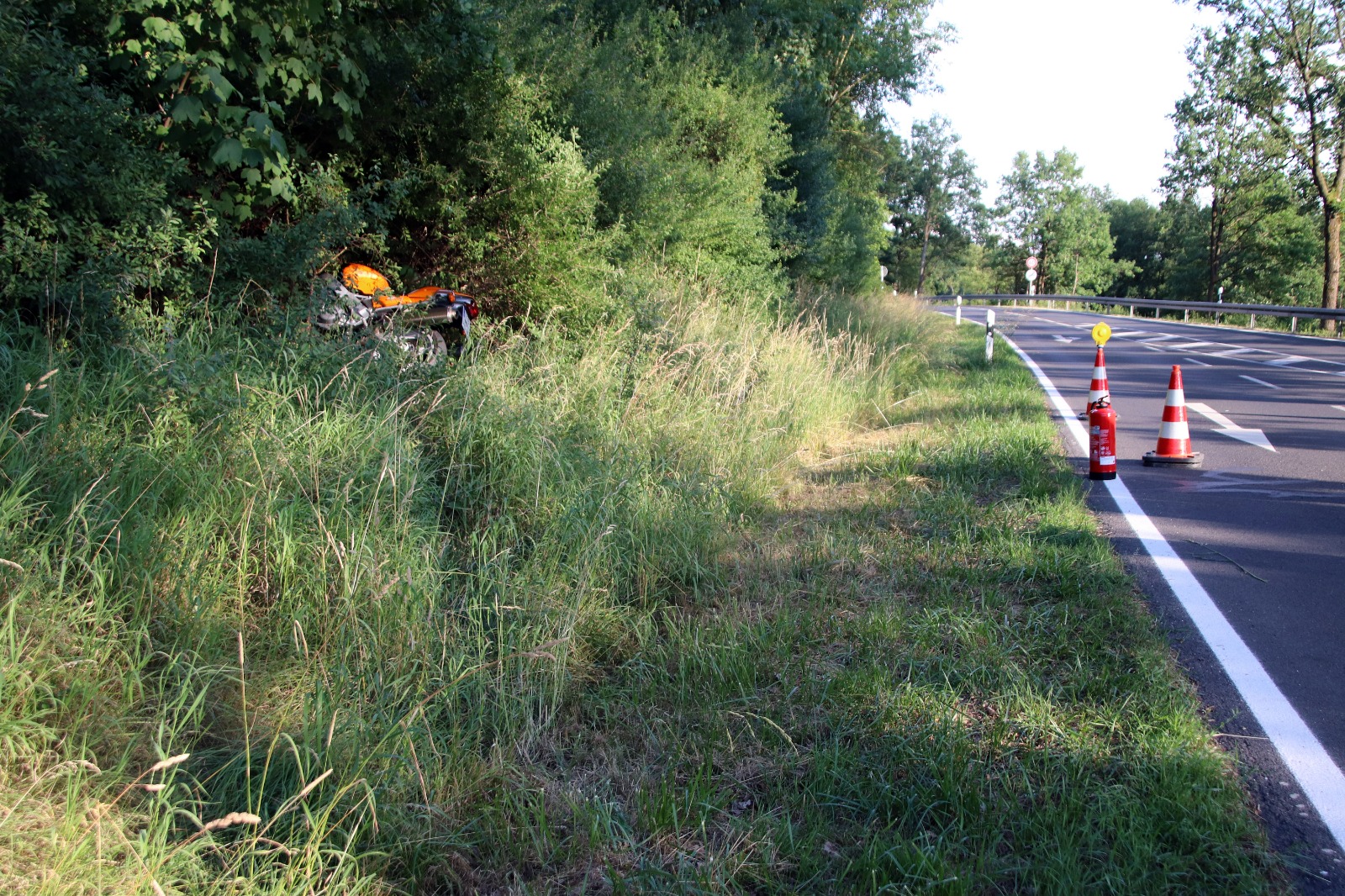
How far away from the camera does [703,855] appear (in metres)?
2.69

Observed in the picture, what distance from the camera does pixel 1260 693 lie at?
3541 mm

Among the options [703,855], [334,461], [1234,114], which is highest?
[1234,114]

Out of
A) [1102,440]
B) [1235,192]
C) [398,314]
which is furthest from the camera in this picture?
[1235,192]

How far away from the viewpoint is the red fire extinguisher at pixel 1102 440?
6.95 metres

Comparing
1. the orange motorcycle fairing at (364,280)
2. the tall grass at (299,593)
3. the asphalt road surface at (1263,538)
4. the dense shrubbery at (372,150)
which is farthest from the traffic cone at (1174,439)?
the orange motorcycle fairing at (364,280)

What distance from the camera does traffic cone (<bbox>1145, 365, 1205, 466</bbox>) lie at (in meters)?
7.54

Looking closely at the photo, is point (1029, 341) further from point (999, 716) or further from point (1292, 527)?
point (999, 716)

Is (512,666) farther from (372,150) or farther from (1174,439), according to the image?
(372,150)

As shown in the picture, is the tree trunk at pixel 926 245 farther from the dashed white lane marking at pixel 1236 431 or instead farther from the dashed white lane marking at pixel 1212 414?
the dashed white lane marking at pixel 1236 431

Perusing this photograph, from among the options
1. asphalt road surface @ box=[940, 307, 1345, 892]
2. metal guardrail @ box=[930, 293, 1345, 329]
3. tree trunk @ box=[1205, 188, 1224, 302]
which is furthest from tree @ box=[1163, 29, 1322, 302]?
asphalt road surface @ box=[940, 307, 1345, 892]

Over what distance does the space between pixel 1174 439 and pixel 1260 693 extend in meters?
4.66

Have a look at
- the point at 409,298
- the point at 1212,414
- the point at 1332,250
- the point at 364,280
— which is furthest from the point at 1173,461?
the point at 1332,250

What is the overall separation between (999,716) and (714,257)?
11252 mm

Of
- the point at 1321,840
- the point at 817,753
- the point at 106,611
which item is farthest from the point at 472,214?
the point at 1321,840
